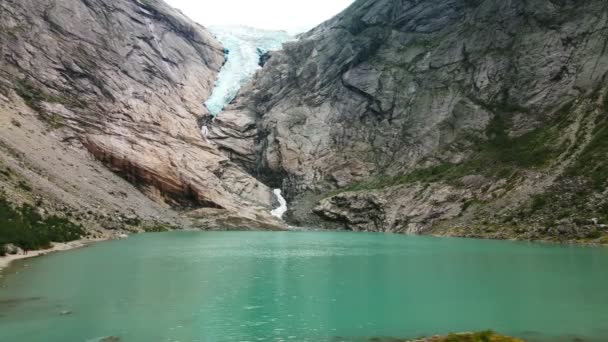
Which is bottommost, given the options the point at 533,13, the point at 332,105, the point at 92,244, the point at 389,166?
the point at 92,244

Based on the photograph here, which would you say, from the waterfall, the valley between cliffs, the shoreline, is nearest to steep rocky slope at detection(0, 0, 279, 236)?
the valley between cliffs

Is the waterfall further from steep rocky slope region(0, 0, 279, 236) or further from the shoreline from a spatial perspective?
the shoreline

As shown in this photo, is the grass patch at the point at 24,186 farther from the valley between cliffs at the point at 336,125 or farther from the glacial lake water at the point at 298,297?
the glacial lake water at the point at 298,297

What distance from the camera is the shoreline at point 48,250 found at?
36.3 m

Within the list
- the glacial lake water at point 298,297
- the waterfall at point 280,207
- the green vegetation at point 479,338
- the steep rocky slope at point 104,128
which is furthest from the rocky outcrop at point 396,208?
the green vegetation at point 479,338

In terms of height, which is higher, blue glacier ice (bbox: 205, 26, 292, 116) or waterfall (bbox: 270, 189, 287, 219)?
blue glacier ice (bbox: 205, 26, 292, 116)

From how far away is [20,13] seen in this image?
105 meters

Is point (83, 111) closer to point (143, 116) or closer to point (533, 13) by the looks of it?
point (143, 116)

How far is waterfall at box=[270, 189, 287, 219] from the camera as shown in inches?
4554

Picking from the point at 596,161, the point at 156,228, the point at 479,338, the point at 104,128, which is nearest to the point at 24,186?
the point at 156,228

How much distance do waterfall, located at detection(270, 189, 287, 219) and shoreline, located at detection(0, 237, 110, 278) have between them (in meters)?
57.0

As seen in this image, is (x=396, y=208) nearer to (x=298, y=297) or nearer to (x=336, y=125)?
(x=336, y=125)

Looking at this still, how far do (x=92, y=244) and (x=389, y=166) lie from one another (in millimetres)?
72549

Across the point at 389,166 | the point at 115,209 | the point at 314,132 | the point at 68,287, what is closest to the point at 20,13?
the point at 115,209
